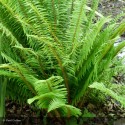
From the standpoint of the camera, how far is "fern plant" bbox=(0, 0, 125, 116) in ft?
8.48

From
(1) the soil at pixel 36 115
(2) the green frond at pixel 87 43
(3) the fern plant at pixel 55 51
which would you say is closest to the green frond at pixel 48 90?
(3) the fern plant at pixel 55 51

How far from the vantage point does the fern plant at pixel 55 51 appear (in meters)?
2.58

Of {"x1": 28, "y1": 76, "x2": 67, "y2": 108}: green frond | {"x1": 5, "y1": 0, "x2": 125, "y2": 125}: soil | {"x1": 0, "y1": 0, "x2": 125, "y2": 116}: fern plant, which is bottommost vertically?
{"x1": 5, "y1": 0, "x2": 125, "y2": 125}: soil

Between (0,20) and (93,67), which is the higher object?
(0,20)

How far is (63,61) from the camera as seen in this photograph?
265 centimetres

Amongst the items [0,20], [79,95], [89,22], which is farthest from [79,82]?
[0,20]

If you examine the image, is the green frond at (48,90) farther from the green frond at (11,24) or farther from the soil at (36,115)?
the green frond at (11,24)

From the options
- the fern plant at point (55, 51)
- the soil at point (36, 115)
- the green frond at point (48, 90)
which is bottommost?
the soil at point (36, 115)

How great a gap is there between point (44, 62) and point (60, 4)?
0.53 meters

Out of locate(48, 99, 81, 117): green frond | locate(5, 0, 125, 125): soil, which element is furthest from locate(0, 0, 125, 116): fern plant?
locate(5, 0, 125, 125): soil

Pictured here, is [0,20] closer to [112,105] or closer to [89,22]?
[89,22]

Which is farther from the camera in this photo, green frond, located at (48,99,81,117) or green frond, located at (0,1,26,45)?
green frond, located at (0,1,26,45)

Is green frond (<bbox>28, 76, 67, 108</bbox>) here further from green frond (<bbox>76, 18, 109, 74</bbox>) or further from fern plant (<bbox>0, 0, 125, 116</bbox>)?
green frond (<bbox>76, 18, 109, 74</bbox>)

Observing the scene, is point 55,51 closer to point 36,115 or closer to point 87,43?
point 87,43
